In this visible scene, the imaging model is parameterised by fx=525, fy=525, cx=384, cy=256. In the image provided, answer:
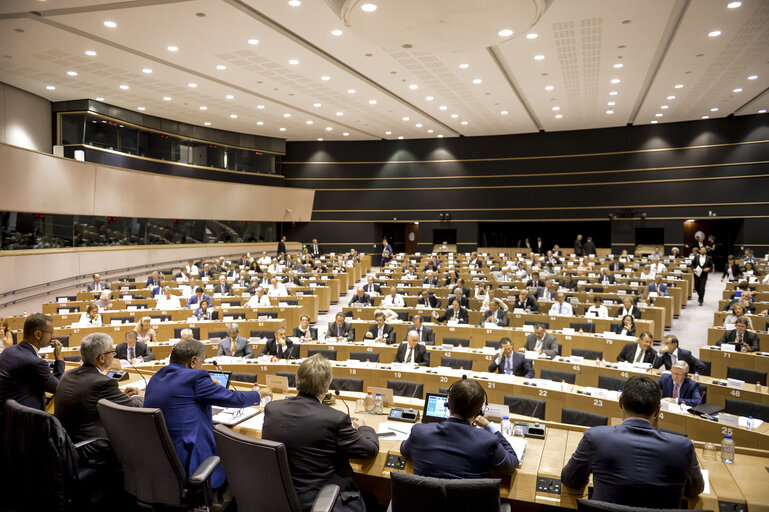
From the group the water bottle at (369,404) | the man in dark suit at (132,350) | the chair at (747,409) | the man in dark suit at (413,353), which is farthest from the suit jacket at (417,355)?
the chair at (747,409)

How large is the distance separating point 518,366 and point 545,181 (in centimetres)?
1736

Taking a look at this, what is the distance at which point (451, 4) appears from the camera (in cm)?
862

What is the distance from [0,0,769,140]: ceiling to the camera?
985cm

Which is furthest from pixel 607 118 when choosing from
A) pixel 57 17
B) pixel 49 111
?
pixel 49 111

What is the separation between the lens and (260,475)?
8.25 feet

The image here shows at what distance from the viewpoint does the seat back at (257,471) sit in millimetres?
2434

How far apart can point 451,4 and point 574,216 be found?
1587 centimetres

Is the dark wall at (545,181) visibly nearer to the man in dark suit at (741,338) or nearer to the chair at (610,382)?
the man in dark suit at (741,338)

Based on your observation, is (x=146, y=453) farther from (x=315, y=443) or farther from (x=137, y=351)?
(x=137, y=351)

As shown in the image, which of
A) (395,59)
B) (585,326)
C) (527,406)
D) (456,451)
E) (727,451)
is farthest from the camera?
(395,59)

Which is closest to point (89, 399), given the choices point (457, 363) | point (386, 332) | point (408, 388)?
point (408, 388)

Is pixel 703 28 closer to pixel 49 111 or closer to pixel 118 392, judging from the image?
pixel 118 392

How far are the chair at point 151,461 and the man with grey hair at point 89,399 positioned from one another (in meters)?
0.36

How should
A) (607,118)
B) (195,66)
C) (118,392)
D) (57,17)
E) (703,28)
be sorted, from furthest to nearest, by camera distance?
(607,118), (195,66), (703,28), (57,17), (118,392)
